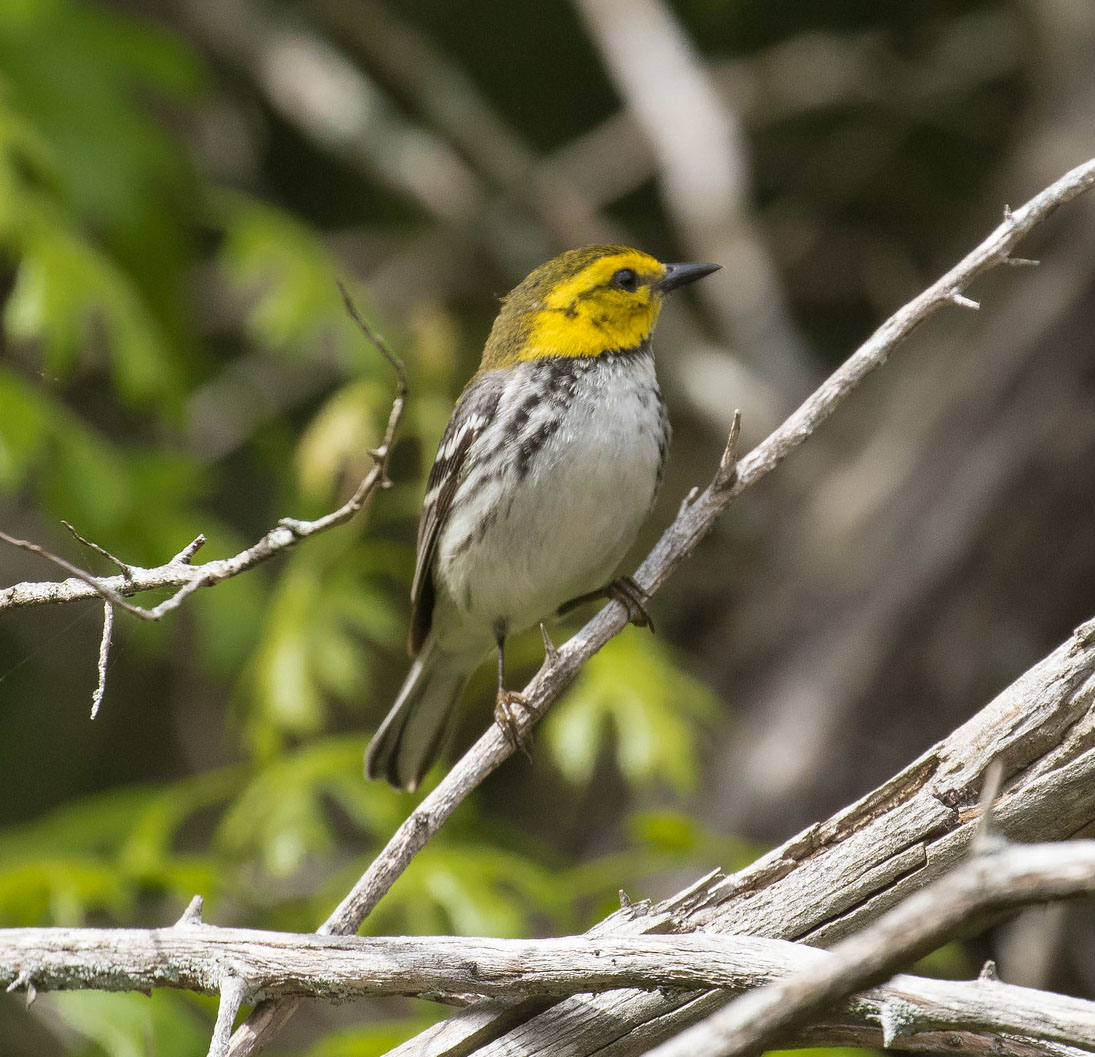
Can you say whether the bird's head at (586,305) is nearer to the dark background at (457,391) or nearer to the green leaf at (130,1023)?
the dark background at (457,391)

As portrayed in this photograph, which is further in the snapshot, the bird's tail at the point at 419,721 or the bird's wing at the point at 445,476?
the bird's tail at the point at 419,721

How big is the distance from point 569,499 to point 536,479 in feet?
0.37

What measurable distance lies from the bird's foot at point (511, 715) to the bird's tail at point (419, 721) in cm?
58

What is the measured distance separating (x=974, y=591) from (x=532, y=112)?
360cm

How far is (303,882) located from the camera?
5.76 metres

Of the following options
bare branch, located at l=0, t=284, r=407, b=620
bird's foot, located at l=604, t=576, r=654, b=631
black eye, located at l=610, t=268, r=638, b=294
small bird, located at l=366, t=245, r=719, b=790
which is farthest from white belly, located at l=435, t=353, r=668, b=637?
bare branch, located at l=0, t=284, r=407, b=620

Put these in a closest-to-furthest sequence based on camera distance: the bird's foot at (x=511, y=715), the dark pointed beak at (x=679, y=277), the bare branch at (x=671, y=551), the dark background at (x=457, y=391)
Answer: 1. the bare branch at (x=671, y=551)
2. the bird's foot at (x=511, y=715)
3. the dark background at (x=457, y=391)
4. the dark pointed beak at (x=679, y=277)

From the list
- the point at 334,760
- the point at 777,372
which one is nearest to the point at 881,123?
the point at 777,372

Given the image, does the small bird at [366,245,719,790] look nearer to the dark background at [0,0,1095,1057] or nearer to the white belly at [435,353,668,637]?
the white belly at [435,353,668,637]

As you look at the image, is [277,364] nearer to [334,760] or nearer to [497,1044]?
[334,760]

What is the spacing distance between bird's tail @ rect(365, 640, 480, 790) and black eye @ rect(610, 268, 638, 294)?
4.35 feet

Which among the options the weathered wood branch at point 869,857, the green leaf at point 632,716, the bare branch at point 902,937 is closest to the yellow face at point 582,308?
the green leaf at point 632,716

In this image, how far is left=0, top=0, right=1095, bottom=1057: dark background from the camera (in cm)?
412

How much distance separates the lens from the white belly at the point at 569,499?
3686 millimetres
